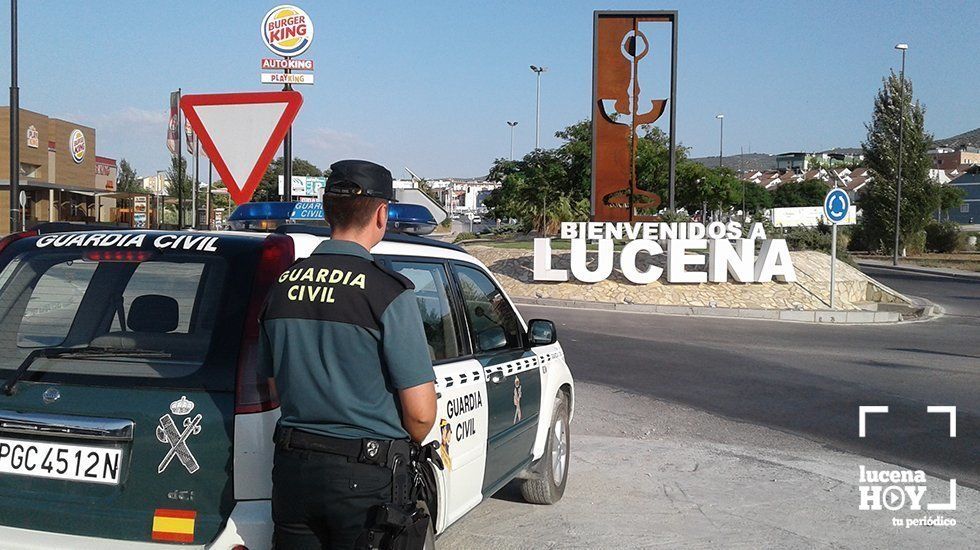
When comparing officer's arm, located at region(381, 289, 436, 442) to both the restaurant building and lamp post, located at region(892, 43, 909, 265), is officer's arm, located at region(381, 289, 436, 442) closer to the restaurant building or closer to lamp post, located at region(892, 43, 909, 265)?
the restaurant building

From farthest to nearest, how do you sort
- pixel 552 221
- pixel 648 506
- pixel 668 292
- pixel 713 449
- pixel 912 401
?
pixel 552 221
pixel 668 292
pixel 912 401
pixel 713 449
pixel 648 506

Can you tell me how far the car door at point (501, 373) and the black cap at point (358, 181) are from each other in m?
1.65

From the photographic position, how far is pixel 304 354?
286 cm

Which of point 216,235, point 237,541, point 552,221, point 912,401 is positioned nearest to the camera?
point 237,541

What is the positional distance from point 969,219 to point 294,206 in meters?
109

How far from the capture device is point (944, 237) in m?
58.7

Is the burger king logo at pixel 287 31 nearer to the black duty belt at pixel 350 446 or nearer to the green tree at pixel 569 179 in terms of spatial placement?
the black duty belt at pixel 350 446

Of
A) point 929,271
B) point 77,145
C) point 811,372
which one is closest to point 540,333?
point 811,372

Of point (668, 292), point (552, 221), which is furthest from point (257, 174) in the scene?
point (552, 221)

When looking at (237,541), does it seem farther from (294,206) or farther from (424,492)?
(294,206)

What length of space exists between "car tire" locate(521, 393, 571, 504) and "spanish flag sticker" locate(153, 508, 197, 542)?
2.87 m

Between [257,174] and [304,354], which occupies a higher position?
[257,174]

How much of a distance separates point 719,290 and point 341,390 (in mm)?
19757

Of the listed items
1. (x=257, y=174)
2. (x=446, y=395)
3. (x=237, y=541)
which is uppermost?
(x=257, y=174)
